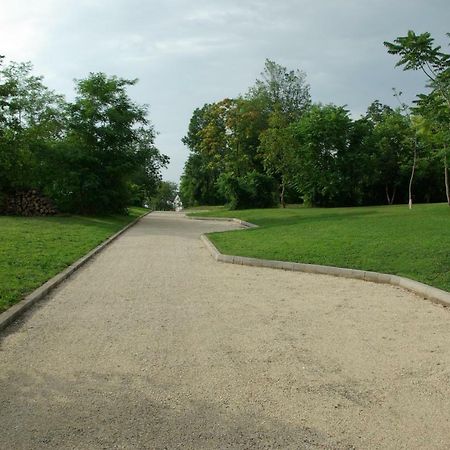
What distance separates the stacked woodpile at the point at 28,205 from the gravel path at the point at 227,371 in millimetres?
18332

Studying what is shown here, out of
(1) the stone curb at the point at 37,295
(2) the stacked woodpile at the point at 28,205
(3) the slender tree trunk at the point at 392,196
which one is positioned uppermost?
(3) the slender tree trunk at the point at 392,196

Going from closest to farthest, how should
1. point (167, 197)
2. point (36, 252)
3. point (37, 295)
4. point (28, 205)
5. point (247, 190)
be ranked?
point (37, 295), point (36, 252), point (28, 205), point (247, 190), point (167, 197)

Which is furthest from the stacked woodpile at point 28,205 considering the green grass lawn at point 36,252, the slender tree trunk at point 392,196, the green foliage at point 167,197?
the green foliage at point 167,197

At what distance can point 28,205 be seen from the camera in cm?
2458

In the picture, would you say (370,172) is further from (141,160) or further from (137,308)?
(137,308)

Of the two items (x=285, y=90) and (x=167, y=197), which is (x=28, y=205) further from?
(x=167, y=197)

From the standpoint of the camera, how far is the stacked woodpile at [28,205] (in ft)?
80.4

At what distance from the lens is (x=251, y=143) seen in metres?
46.5

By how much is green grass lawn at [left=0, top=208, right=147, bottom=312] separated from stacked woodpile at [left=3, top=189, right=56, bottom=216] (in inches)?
241

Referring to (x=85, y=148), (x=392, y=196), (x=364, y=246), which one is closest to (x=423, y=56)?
(x=364, y=246)

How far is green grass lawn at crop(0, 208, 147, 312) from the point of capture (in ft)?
24.5

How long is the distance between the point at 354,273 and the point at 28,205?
20120mm

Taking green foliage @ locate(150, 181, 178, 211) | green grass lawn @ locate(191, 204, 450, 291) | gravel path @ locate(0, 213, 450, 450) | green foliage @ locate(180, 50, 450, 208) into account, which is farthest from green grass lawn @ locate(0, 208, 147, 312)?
green foliage @ locate(150, 181, 178, 211)

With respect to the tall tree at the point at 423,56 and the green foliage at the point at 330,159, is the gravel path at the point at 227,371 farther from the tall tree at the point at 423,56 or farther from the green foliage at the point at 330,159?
the green foliage at the point at 330,159
